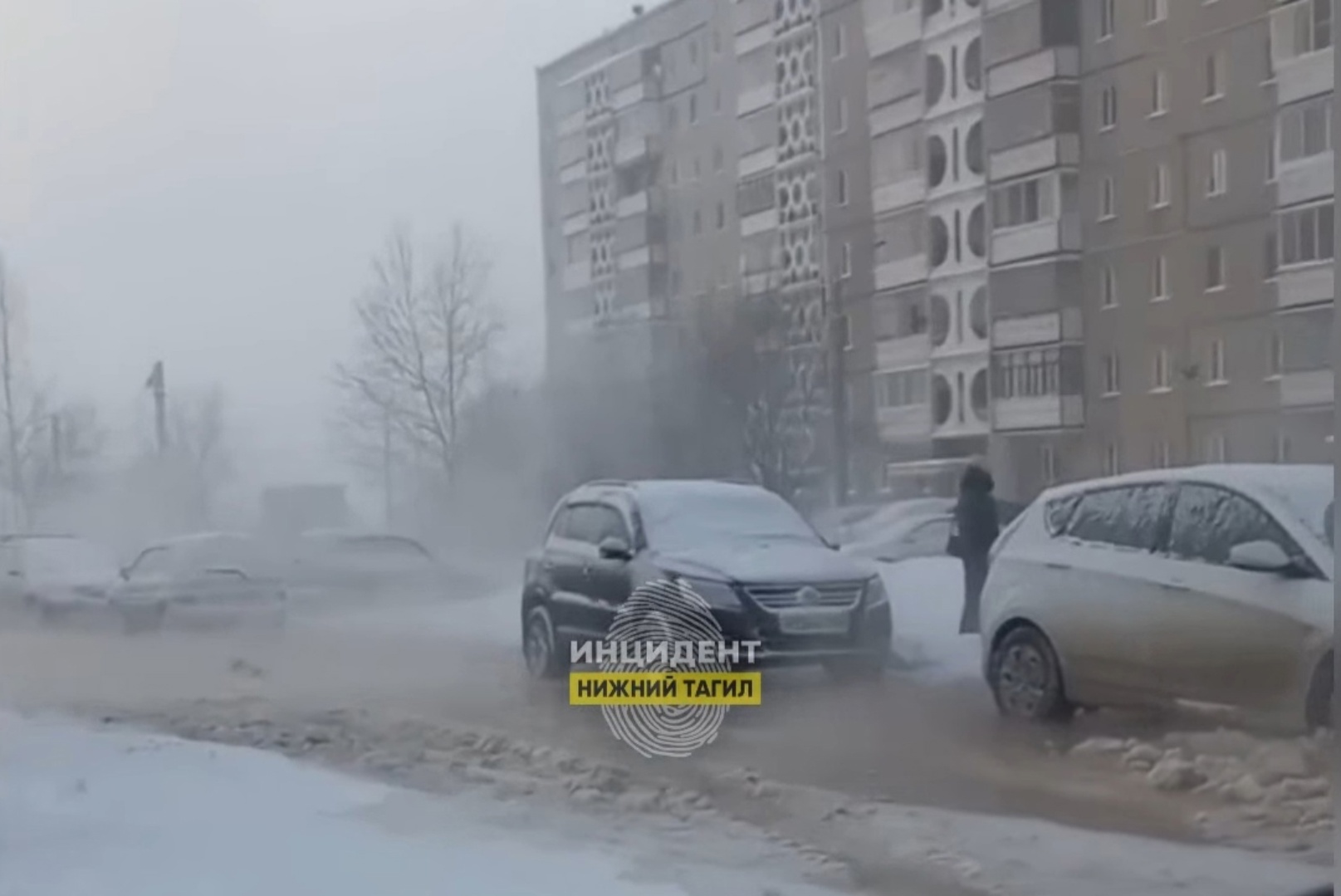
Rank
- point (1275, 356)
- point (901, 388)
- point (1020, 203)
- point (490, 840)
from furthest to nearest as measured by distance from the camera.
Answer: point (901, 388)
point (1020, 203)
point (490, 840)
point (1275, 356)

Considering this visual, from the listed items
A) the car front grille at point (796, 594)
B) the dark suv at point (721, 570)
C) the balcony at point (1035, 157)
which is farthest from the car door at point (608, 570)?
the balcony at point (1035, 157)

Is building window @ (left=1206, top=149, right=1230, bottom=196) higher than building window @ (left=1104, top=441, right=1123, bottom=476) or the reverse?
higher

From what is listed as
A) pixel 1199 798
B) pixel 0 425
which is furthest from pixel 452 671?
pixel 1199 798

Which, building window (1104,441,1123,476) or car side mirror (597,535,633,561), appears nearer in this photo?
building window (1104,441,1123,476)

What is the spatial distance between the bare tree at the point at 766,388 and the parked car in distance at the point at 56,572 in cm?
150

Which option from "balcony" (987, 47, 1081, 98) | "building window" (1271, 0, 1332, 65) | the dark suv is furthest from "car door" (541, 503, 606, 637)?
"building window" (1271, 0, 1332, 65)

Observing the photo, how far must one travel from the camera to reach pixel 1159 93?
12.9 feet

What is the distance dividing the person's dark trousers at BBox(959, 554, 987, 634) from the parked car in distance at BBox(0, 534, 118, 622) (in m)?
2.02

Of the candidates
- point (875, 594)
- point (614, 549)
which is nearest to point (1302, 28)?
point (875, 594)

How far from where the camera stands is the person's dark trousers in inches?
164

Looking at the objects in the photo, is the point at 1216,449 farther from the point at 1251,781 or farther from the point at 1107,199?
the point at 1251,781

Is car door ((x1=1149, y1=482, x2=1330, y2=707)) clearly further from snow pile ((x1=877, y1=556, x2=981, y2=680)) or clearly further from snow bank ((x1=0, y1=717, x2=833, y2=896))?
snow bank ((x1=0, y1=717, x2=833, y2=896))

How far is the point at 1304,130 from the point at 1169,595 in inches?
41.4

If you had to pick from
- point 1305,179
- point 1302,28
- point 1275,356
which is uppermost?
point 1302,28
